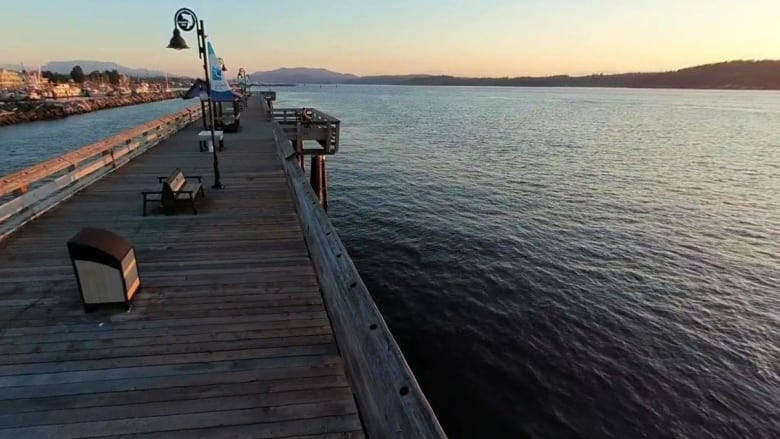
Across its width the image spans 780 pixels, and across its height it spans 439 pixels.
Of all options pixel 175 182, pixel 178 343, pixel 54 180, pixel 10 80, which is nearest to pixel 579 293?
pixel 178 343

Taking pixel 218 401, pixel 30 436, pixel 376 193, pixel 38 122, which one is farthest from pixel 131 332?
pixel 38 122

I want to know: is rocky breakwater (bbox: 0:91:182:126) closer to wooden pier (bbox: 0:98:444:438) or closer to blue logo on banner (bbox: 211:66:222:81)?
blue logo on banner (bbox: 211:66:222:81)

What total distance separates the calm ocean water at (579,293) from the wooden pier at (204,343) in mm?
4125

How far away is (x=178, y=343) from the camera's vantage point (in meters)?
4.05

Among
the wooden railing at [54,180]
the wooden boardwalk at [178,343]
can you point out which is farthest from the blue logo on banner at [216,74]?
the wooden boardwalk at [178,343]

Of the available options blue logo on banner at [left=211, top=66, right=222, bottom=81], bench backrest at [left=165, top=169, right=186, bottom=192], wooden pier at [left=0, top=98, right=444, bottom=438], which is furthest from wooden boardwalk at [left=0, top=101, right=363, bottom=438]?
blue logo on banner at [left=211, top=66, right=222, bottom=81]

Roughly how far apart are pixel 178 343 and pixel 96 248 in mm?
1324

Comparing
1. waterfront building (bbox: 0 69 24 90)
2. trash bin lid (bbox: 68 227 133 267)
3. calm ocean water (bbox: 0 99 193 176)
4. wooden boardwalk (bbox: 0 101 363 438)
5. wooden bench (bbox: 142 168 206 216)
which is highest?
waterfront building (bbox: 0 69 24 90)

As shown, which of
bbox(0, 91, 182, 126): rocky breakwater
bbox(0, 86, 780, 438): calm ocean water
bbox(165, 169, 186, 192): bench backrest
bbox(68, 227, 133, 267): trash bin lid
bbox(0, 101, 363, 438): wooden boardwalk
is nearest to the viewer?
bbox(0, 101, 363, 438): wooden boardwalk

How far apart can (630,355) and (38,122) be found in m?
70.0

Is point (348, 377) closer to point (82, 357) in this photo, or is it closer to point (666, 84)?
point (82, 357)

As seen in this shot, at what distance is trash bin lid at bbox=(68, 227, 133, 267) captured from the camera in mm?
4195

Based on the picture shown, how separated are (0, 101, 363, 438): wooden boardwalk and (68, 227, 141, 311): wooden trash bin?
0.19 metres

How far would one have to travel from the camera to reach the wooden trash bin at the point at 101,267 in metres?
4.24
